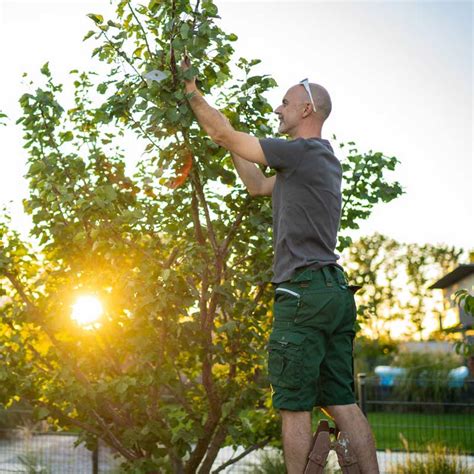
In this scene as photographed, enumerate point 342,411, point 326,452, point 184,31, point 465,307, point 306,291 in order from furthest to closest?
point 465,307 < point 184,31 < point 342,411 < point 306,291 < point 326,452

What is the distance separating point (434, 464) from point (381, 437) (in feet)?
19.6

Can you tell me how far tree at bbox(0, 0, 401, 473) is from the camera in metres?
3.81

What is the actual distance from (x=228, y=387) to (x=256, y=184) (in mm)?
1746

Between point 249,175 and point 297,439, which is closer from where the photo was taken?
point 297,439

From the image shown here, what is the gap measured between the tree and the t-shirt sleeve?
0.45 metres

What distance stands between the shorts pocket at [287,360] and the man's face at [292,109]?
36.4 inches

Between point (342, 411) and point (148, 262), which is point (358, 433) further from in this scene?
point (148, 262)

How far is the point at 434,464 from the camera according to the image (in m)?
7.03

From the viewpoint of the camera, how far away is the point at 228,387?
4934 millimetres

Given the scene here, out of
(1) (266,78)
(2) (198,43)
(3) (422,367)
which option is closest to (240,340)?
(1) (266,78)

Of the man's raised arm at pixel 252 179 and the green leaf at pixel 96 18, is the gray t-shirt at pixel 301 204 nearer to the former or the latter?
the man's raised arm at pixel 252 179

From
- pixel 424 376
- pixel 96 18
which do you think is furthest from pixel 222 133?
pixel 424 376

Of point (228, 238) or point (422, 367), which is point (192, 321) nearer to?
point (228, 238)

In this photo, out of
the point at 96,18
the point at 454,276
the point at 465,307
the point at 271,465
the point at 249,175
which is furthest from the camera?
the point at 454,276
